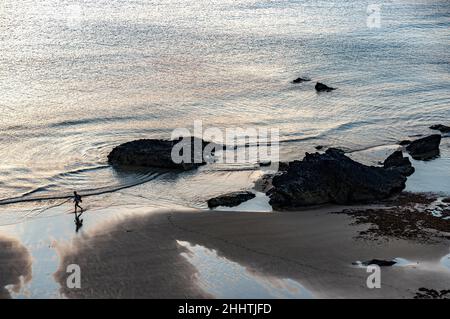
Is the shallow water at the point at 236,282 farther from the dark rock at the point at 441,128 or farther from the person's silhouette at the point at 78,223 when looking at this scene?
the dark rock at the point at 441,128

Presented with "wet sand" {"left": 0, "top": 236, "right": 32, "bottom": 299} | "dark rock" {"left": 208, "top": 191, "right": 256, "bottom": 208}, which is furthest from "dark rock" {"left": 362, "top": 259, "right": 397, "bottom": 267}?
A: "wet sand" {"left": 0, "top": 236, "right": 32, "bottom": 299}

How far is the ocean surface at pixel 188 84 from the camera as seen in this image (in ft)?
99.6

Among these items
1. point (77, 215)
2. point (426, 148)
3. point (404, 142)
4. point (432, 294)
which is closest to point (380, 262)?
point (432, 294)

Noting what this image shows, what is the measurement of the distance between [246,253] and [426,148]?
48.5ft

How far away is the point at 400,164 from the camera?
1120 inches

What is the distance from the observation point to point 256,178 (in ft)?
92.2

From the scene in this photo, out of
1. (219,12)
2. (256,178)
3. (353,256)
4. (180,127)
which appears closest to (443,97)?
(180,127)

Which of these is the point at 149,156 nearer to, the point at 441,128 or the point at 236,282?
the point at 236,282

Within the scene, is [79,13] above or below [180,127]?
above

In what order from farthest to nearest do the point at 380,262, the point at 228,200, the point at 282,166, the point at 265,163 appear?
1. the point at 265,163
2. the point at 282,166
3. the point at 228,200
4. the point at 380,262

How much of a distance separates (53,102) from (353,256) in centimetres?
2708

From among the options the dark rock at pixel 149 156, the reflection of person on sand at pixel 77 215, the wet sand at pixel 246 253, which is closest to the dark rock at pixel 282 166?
the dark rock at pixel 149 156

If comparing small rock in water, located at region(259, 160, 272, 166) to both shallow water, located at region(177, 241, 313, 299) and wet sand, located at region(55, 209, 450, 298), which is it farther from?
shallow water, located at region(177, 241, 313, 299)
